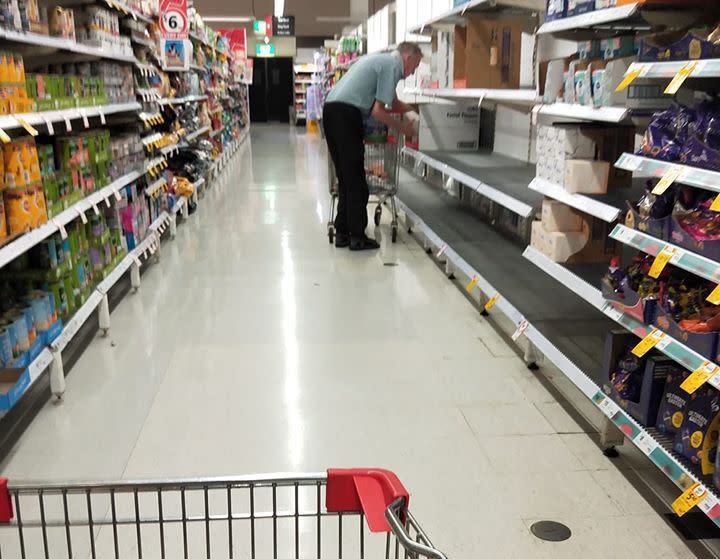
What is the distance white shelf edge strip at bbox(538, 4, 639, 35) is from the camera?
7.34ft

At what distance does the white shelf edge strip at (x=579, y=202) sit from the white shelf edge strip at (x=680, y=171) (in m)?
0.21

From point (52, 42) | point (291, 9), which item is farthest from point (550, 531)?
point (291, 9)

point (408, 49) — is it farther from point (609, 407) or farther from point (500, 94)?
point (609, 407)

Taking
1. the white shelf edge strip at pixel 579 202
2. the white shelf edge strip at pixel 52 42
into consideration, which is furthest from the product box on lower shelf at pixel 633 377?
the white shelf edge strip at pixel 52 42

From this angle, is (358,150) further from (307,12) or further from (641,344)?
(307,12)

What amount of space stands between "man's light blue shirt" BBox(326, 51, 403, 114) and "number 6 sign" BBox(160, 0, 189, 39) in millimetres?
2591

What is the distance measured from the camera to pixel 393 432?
9.08 feet

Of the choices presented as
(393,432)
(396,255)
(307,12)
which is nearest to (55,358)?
(393,432)

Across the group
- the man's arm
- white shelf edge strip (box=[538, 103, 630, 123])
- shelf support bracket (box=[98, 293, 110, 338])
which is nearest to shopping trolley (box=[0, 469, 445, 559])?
white shelf edge strip (box=[538, 103, 630, 123])

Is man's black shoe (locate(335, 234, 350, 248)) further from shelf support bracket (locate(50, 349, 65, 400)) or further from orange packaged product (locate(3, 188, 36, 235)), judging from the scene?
orange packaged product (locate(3, 188, 36, 235))

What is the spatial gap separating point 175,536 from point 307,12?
2054cm

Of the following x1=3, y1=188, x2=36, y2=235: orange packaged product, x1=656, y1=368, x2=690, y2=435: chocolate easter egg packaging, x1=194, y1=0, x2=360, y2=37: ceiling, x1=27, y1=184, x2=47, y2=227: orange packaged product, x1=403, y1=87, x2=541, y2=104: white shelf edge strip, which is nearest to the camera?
x1=656, y1=368, x2=690, y2=435: chocolate easter egg packaging

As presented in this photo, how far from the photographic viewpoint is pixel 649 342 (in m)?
2.14

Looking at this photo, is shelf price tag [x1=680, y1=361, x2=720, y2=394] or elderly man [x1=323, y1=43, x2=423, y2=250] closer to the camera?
shelf price tag [x1=680, y1=361, x2=720, y2=394]
